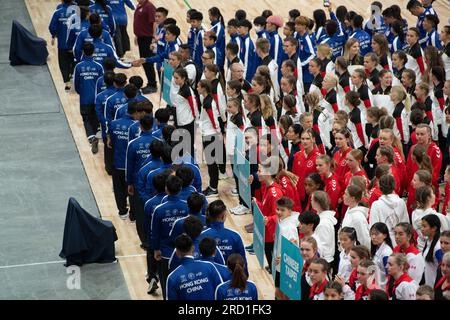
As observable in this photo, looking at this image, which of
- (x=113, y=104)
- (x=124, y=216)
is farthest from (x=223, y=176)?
(x=113, y=104)

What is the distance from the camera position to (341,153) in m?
12.1

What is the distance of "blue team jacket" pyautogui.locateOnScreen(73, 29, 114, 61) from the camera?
16.8m

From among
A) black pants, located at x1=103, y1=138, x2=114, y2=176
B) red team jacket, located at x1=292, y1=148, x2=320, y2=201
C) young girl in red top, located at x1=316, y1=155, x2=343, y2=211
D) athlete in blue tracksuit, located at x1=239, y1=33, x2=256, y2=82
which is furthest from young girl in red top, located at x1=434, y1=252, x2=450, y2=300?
athlete in blue tracksuit, located at x1=239, y1=33, x2=256, y2=82

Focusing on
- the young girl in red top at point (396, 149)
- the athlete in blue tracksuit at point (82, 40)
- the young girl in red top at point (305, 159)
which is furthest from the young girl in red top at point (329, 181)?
the athlete in blue tracksuit at point (82, 40)

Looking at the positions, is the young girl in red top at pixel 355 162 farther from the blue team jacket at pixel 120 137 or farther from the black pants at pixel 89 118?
the black pants at pixel 89 118

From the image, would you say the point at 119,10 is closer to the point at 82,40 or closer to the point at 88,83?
the point at 82,40

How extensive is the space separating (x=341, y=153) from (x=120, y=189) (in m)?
3.30

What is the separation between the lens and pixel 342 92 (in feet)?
47.1

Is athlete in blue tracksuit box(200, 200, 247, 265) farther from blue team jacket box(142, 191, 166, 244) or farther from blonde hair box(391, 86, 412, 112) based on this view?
blonde hair box(391, 86, 412, 112)

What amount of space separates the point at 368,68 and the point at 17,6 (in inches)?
481

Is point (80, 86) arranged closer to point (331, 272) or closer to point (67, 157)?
point (67, 157)

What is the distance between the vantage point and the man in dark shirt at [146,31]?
18.2m

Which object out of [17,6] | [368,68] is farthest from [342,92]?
[17,6]

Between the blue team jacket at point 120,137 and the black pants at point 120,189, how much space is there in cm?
20
